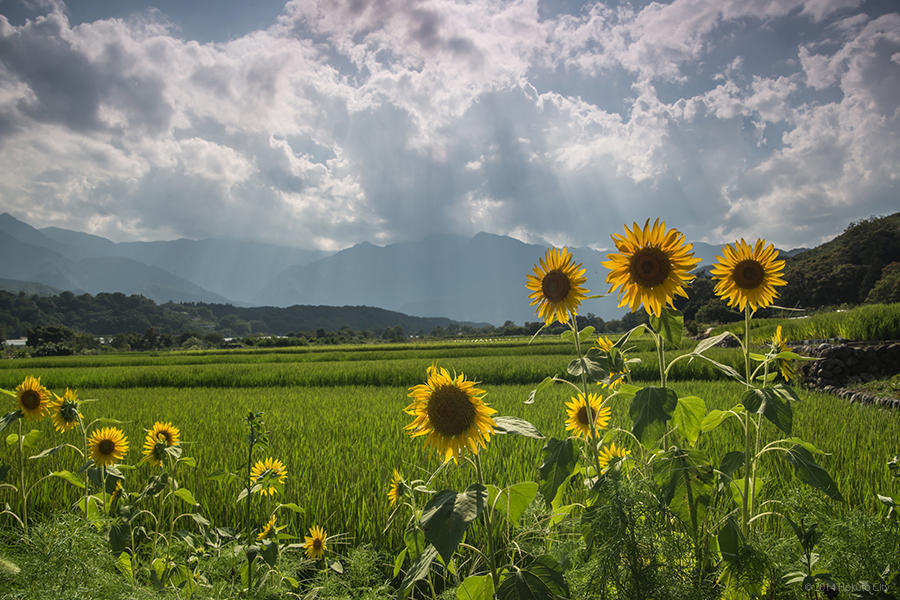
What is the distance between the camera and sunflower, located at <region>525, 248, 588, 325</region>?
1.67 m

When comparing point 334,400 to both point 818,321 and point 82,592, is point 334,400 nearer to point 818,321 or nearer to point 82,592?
point 82,592

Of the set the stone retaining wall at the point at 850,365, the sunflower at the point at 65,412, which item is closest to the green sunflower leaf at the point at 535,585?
the sunflower at the point at 65,412

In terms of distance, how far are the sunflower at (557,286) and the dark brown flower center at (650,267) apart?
0.64 feet

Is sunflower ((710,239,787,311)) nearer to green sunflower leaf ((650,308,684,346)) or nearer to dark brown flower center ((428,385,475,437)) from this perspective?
green sunflower leaf ((650,308,684,346))

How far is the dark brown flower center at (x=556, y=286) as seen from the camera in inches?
65.2

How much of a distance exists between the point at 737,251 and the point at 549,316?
92cm

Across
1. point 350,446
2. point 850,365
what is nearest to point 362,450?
point 350,446

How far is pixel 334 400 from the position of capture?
30.7 ft

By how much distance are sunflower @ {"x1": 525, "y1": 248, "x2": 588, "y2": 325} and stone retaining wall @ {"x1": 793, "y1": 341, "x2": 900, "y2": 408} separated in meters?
9.79

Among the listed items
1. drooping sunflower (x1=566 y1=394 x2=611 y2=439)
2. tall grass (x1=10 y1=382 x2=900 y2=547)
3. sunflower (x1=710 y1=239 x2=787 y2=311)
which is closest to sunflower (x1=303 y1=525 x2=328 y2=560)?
tall grass (x1=10 y1=382 x2=900 y2=547)

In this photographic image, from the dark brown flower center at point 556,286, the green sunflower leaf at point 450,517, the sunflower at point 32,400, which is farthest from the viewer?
the sunflower at point 32,400

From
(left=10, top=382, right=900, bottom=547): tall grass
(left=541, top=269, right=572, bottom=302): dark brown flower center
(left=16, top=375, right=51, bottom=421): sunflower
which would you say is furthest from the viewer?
(left=10, top=382, right=900, bottom=547): tall grass

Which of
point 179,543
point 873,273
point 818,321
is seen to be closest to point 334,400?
point 179,543

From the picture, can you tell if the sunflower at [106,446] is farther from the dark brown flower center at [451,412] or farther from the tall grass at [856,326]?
the tall grass at [856,326]
